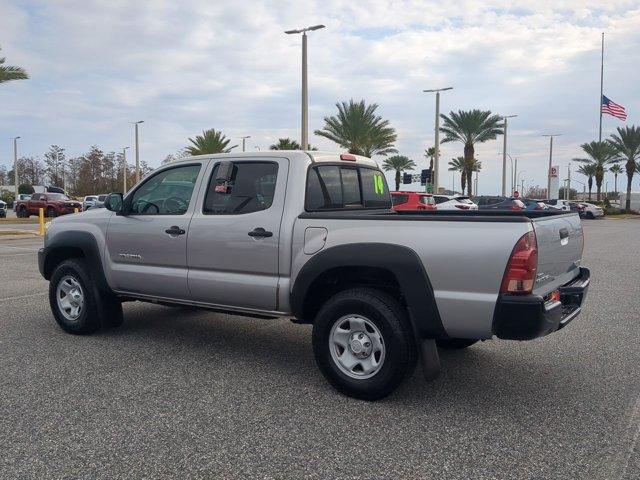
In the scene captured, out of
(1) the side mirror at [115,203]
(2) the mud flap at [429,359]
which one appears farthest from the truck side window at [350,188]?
(1) the side mirror at [115,203]

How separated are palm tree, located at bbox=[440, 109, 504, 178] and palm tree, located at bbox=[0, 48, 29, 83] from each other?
103ft

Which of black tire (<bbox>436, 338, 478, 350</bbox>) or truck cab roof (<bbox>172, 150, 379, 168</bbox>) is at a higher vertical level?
truck cab roof (<bbox>172, 150, 379, 168</bbox>)

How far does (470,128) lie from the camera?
45.0m

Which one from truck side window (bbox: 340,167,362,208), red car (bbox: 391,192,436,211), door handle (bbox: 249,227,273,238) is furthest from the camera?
red car (bbox: 391,192,436,211)

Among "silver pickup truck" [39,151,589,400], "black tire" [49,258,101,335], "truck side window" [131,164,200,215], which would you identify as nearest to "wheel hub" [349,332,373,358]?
"silver pickup truck" [39,151,589,400]

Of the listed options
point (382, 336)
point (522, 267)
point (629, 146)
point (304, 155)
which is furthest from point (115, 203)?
point (629, 146)

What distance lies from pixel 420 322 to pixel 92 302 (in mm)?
3497

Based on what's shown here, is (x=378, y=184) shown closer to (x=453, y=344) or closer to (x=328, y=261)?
(x=453, y=344)

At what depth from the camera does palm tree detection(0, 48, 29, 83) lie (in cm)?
2103

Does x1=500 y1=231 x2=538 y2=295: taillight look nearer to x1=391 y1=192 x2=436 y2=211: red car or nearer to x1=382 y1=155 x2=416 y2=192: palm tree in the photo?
x1=391 y1=192 x2=436 y2=211: red car

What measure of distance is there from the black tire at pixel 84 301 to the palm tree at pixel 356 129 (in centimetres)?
3289

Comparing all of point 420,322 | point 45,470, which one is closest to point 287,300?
point 420,322

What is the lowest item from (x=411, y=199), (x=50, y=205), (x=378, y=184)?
(x=50, y=205)

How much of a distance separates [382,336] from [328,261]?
66 cm
